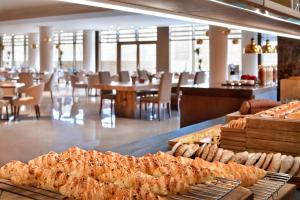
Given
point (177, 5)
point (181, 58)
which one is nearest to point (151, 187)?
point (177, 5)

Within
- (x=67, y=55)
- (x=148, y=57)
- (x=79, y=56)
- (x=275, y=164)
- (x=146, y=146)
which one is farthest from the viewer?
(x=67, y=55)

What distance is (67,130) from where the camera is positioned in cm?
727

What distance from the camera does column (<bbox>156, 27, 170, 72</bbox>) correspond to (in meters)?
18.5

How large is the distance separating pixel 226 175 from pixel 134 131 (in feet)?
19.1

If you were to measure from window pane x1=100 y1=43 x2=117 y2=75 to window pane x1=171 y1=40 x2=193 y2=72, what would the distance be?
139 inches

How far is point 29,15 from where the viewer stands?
44.6 feet

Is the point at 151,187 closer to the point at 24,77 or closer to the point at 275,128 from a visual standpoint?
the point at 275,128

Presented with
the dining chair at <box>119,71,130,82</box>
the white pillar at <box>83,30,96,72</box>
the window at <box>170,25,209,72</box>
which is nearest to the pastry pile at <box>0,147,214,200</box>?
the dining chair at <box>119,71,130,82</box>

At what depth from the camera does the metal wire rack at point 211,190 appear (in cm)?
122

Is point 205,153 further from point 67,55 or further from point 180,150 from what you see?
point 67,55

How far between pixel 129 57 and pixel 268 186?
19.2m

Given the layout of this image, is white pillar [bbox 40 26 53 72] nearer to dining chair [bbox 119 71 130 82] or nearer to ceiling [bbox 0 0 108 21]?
ceiling [bbox 0 0 108 21]

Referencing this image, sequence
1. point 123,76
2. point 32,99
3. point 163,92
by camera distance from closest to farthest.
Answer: point 32,99, point 163,92, point 123,76

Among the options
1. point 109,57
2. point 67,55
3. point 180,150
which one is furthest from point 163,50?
point 180,150
